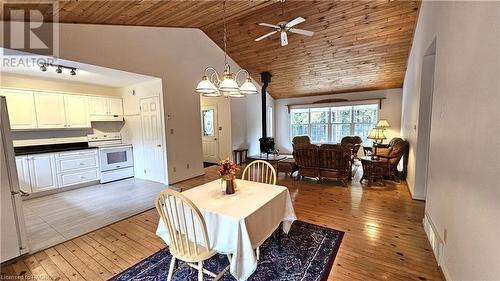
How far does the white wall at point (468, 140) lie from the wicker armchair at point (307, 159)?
88.2 inches

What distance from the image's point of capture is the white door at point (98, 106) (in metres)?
4.92

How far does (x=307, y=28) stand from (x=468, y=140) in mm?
3943

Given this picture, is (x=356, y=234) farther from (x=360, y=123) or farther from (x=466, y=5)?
(x=360, y=123)

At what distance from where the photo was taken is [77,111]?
4.72 m

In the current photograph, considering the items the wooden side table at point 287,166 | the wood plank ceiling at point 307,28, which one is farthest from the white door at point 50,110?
the wooden side table at point 287,166

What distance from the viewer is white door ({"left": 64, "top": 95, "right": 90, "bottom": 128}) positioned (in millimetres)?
4578

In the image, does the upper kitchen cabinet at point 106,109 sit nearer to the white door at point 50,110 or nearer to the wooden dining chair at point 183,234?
the white door at point 50,110

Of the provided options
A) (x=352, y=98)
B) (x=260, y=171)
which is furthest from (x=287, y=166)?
(x=352, y=98)

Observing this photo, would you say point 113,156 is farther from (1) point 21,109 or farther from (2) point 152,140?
(1) point 21,109

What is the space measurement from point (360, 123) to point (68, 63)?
321 inches

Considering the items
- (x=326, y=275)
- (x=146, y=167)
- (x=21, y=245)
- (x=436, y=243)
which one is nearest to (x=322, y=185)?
(x=436, y=243)

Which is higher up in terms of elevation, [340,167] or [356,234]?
[340,167]

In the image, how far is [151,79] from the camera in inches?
181

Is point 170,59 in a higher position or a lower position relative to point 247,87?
higher
